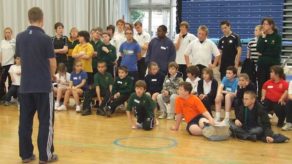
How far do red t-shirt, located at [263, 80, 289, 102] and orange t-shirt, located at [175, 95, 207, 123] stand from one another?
1445mm

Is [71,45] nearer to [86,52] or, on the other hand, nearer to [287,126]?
[86,52]

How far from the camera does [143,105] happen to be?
20.5 feet

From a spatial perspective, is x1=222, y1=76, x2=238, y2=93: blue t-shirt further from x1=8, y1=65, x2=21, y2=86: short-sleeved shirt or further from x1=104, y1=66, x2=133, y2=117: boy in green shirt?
x1=8, y1=65, x2=21, y2=86: short-sleeved shirt

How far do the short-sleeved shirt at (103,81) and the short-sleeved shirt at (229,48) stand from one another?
2118 millimetres

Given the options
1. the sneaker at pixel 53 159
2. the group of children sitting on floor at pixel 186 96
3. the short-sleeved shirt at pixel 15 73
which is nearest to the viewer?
the sneaker at pixel 53 159

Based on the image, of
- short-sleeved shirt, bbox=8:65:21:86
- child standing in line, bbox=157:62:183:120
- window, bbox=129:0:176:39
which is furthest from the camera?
window, bbox=129:0:176:39

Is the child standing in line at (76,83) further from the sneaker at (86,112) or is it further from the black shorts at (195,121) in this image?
the black shorts at (195,121)

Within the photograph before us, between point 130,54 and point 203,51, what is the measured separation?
138 cm

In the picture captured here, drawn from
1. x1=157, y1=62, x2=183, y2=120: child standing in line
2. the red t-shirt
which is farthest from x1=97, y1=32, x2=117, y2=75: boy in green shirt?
the red t-shirt

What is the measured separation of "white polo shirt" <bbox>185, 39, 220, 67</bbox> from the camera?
7242 mm

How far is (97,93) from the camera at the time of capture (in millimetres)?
7500

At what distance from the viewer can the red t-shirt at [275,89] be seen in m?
6.50

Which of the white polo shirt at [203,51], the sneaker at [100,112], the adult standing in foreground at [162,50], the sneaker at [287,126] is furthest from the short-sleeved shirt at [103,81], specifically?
the sneaker at [287,126]

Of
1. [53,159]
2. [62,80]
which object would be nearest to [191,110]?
[53,159]
